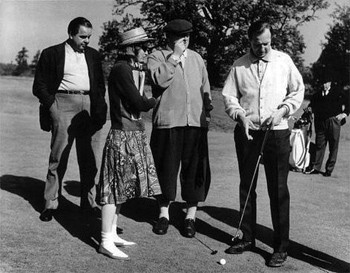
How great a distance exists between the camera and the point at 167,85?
5.25m

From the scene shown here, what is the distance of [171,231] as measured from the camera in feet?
17.9

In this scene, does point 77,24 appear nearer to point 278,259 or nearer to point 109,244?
point 109,244

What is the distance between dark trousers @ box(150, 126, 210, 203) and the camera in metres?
5.47

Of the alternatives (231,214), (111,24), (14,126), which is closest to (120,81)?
(231,214)

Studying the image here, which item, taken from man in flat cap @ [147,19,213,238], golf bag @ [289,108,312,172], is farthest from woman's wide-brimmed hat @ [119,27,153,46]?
golf bag @ [289,108,312,172]

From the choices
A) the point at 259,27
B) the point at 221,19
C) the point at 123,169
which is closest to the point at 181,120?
the point at 123,169

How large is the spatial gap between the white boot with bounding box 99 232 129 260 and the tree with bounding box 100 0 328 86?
26390 mm

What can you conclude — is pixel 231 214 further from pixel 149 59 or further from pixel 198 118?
pixel 149 59

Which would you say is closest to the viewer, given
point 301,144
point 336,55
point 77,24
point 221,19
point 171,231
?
point 171,231

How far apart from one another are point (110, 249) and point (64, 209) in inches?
70.3

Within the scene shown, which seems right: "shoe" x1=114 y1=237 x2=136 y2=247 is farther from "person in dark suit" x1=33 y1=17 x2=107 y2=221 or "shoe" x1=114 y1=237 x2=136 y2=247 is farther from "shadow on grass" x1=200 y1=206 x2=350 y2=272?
"person in dark suit" x1=33 y1=17 x2=107 y2=221

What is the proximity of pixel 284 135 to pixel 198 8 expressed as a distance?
2825cm

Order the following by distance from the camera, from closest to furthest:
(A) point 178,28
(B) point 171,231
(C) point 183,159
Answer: (A) point 178,28, (B) point 171,231, (C) point 183,159

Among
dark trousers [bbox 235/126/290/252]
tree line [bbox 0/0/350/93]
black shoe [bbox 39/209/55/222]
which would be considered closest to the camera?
dark trousers [bbox 235/126/290/252]
